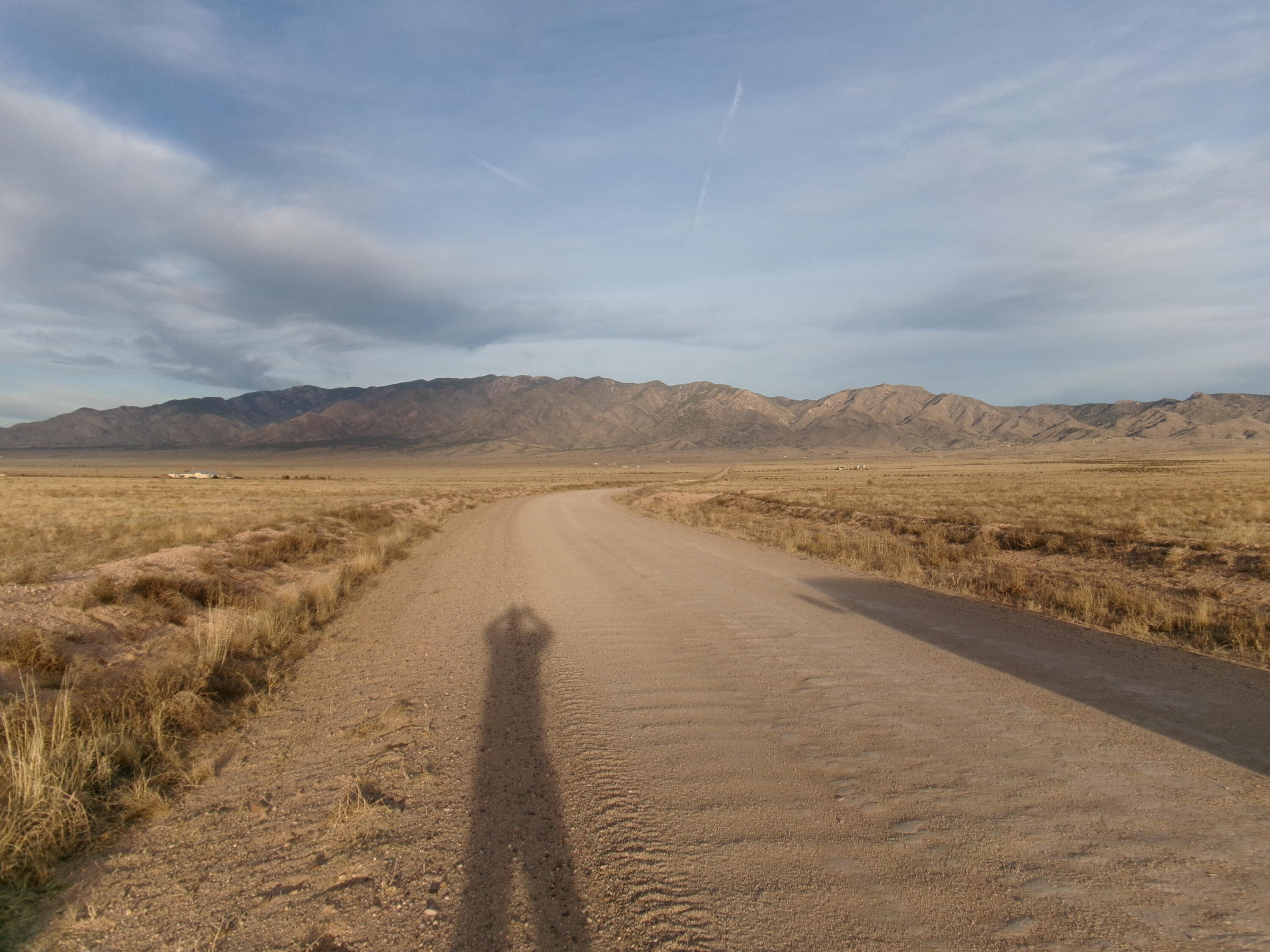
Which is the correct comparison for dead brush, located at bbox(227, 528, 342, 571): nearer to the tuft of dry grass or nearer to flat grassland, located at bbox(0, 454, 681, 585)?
flat grassland, located at bbox(0, 454, 681, 585)

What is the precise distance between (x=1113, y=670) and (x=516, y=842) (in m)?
6.29

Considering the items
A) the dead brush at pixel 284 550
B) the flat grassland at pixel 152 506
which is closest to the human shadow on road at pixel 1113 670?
the dead brush at pixel 284 550

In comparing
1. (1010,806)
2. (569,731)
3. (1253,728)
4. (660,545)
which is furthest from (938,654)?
(660,545)

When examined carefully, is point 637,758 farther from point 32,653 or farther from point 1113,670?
point 32,653

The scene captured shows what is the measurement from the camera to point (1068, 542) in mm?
15469

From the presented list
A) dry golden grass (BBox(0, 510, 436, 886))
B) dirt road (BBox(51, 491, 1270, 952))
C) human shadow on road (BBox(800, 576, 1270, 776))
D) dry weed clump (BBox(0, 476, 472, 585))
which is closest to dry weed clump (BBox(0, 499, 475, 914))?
dry golden grass (BBox(0, 510, 436, 886))

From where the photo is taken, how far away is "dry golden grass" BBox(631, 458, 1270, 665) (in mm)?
9438

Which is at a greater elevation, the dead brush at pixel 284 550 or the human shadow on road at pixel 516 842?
the dead brush at pixel 284 550

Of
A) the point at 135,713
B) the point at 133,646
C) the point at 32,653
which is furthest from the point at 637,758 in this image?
the point at 133,646

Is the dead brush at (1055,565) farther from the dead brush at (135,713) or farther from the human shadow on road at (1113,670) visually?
the dead brush at (135,713)

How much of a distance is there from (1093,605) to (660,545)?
407 inches

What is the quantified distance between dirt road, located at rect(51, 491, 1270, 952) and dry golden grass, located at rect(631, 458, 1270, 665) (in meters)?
1.95

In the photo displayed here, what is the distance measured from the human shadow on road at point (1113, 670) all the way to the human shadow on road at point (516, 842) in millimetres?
4578

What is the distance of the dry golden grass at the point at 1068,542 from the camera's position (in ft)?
31.0
